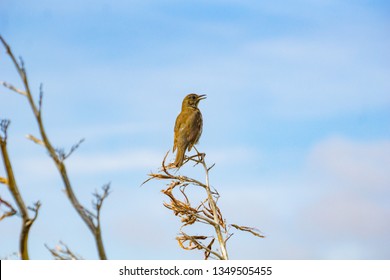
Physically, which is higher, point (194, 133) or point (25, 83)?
point (194, 133)

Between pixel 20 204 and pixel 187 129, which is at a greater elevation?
pixel 187 129

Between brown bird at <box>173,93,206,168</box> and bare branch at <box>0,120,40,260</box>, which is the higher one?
brown bird at <box>173,93,206,168</box>

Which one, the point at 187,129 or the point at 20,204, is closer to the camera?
the point at 20,204

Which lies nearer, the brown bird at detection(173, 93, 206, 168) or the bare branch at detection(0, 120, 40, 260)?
the bare branch at detection(0, 120, 40, 260)

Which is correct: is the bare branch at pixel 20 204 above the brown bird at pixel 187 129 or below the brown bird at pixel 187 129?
below

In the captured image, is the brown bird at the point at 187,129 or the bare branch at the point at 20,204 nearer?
the bare branch at the point at 20,204
